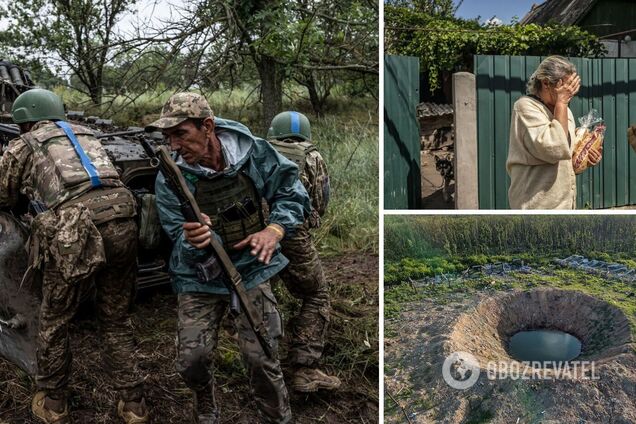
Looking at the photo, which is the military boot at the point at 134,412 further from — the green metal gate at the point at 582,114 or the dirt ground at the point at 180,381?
the green metal gate at the point at 582,114

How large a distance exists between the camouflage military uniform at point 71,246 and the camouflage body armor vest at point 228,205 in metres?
0.62

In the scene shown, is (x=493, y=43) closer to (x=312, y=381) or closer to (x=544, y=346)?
(x=312, y=381)

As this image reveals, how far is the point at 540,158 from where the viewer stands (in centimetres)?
290

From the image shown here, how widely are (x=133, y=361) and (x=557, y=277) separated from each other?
2.22 m

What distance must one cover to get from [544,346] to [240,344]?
1357 mm

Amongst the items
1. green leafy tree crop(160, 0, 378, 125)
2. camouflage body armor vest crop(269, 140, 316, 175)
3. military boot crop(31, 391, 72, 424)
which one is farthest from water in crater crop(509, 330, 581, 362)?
green leafy tree crop(160, 0, 378, 125)

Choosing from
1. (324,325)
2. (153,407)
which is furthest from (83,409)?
(324,325)

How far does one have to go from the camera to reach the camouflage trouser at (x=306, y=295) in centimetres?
400

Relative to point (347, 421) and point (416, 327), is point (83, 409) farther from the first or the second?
point (416, 327)

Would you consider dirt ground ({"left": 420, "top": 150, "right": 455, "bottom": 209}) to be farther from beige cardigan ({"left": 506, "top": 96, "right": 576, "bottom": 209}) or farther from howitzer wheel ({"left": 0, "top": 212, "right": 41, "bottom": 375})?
howitzer wheel ({"left": 0, "top": 212, "right": 41, "bottom": 375})

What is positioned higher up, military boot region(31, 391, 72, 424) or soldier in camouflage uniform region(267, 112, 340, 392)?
soldier in camouflage uniform region(267, 112, 340, 392)

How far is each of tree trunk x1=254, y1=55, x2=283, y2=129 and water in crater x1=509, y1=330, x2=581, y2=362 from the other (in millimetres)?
6242

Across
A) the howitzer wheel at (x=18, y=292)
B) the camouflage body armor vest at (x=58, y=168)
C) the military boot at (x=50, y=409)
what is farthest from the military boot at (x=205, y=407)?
the camouflage body armor vest at (x=58, y=168)

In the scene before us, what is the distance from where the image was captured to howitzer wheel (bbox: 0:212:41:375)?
12.4ft
